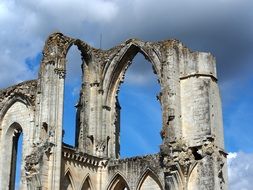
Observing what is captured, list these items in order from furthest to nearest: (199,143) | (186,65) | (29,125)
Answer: (29,125) → (186,65) → (199,143)

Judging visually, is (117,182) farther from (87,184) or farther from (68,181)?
(68,181)

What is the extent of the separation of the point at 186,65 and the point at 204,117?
7.76ft

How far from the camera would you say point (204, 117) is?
2095 centimetres

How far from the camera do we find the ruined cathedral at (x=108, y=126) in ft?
66.8

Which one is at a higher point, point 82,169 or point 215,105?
point 215,105

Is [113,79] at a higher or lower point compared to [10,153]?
higher

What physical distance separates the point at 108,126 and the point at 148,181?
3149 mm

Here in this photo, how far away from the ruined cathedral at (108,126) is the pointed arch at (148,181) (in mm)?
41

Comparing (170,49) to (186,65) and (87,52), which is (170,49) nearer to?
(186,65)

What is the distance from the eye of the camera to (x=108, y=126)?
2400cm

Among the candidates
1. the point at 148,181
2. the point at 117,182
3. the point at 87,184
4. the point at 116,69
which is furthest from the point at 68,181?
the point at 116,69

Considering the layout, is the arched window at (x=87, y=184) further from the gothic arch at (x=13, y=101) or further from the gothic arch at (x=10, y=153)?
the gothic arch at (x=13, y=101)

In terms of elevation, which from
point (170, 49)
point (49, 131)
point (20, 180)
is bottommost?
point (20, 180)

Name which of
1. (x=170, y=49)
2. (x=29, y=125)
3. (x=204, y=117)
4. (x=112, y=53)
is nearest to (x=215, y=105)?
(x=204, y=117)
